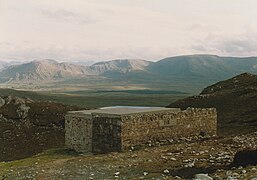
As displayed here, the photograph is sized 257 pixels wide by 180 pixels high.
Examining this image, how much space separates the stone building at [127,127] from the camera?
33406 mm

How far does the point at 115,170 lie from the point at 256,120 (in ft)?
110

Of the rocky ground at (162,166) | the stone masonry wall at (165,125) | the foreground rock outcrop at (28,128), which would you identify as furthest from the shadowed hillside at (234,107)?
the foreground rock outcrop at (28,128)

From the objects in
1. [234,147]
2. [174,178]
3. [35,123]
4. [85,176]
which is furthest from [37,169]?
[35,123]

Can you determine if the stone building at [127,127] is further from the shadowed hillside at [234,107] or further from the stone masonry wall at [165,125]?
the shadowed hillside at [234,107]

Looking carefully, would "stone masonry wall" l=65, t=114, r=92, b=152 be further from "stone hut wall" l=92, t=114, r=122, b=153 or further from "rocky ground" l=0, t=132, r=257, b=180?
Result: "rocky ground" l=0, t=132, r=257, b=180

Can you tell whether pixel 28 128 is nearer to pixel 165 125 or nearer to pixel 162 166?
pixel 165 125

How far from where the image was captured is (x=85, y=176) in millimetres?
22250

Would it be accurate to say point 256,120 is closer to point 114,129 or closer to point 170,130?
point 170,130

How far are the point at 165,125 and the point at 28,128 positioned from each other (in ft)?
151

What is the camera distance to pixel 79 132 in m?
36.9

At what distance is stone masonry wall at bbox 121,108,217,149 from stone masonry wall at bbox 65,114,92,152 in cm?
380

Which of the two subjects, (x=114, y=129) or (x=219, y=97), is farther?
(x=219, y=97)

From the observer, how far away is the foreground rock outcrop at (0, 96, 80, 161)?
64.6 m

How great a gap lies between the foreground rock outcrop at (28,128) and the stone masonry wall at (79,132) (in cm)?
2302
